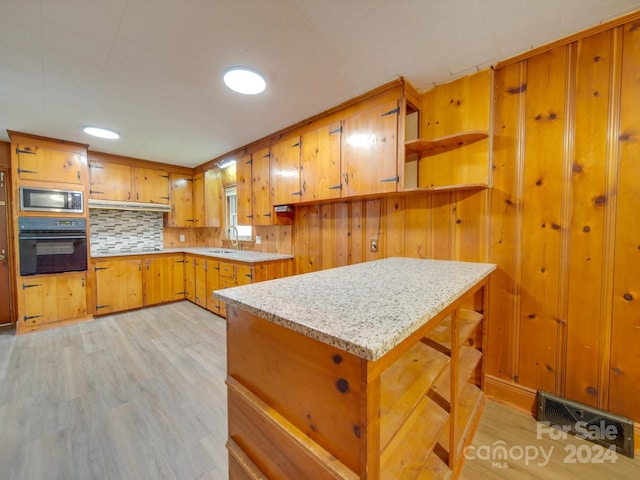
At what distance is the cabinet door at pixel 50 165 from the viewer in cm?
301

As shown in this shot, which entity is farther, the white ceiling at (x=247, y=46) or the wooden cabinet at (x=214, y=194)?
the wooden cabinet at (x=214, y=194)

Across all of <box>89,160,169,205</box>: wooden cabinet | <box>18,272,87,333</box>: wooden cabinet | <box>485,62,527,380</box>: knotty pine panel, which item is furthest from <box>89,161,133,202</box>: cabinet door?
<box>485,62,527,380</box>: knotty pine panel

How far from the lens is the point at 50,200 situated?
3.14 meters

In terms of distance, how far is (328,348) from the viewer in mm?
678

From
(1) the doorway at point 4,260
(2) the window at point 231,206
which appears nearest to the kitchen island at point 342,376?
(2) the window at point 231,206

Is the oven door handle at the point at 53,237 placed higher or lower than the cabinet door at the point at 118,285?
higher

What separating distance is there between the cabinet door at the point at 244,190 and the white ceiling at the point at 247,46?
1072 millimetres

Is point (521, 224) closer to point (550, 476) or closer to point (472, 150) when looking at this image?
point (472, 150)

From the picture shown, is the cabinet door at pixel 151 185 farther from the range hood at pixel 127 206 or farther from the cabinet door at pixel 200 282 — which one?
the cabinet door at pixel 200 282

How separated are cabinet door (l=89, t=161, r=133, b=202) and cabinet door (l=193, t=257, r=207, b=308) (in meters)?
1.49

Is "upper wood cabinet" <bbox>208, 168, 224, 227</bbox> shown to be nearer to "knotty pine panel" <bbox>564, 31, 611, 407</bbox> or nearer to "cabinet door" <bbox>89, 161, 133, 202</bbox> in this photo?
"cabinet door" <bbox>89, 161, 133, 202</bbox>

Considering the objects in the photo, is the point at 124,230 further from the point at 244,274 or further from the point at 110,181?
the point at 244,274

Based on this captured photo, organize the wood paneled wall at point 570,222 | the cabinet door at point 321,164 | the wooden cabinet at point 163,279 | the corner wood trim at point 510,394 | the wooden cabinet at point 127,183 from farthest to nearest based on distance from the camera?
the wooden cabinet at point 163,279 < the wooden cabinet at point 127,183 < the cabinet door at point 321,164 < the corner wood trim at point 510,394 < the wood paneled wall at point 570,222

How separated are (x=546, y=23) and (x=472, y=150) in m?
0.73
